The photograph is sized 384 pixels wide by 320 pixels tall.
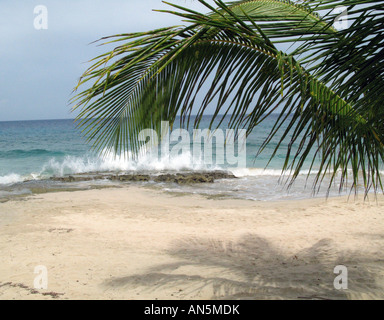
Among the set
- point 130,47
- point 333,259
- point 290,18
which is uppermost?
point 290,18

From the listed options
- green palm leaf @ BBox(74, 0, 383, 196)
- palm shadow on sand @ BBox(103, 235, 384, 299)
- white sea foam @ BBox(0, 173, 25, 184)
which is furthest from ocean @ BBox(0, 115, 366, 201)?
green palm leaf @ BBox(74, 0, 383, 196)

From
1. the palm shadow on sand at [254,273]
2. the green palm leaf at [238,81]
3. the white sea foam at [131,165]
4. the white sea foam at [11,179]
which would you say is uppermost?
Result: the green palm leaf at [238,81]

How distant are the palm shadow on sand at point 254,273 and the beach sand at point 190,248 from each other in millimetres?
→ 12

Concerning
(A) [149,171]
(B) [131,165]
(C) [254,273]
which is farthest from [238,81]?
(B) [131,165]

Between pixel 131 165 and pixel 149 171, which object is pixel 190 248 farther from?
pixel 131 165

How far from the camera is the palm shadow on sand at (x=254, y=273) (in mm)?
4141

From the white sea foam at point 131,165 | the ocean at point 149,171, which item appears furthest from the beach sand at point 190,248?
the white sea foam at point 131,165

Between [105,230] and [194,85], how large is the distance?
16.4 ft

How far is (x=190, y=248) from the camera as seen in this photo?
247 inches

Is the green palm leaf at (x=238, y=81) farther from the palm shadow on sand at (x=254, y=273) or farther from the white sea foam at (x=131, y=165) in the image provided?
the white sea foam at (x=131, y=165)

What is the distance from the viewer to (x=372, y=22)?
7.76 feet

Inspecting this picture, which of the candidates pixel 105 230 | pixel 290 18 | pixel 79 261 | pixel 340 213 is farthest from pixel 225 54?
pixel 340 213
